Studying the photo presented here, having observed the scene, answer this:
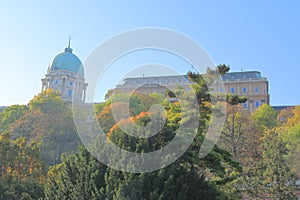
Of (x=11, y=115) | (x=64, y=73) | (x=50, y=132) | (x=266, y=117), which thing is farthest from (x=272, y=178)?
(x=64, y=73)

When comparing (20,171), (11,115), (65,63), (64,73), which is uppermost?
(65,63)

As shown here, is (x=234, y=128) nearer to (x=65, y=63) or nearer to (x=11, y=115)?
(x=11, y=115)

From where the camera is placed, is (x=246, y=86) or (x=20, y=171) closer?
(x=20, y=171)

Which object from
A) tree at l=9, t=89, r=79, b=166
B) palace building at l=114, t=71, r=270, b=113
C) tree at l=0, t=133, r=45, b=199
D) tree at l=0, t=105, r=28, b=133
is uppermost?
palace building at l=114, t=71, r=270, b=113

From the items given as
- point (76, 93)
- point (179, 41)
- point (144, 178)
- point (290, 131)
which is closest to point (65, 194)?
point (144, 178)

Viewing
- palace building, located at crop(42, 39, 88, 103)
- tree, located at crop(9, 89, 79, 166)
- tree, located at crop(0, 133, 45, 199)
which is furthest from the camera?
palace building, located at crop(42, 39, 88, 103)

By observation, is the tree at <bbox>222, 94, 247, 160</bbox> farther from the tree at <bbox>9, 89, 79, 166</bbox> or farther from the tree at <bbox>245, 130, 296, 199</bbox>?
the tree at <bbox>9, 89, 79, 166</bbox>

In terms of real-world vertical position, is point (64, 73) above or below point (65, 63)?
below

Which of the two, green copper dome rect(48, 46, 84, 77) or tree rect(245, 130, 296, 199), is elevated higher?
green copper dome rect(48, 46, 84, 77)

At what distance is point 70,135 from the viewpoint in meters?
35.6

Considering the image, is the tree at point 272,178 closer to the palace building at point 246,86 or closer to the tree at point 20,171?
the tree at point 20,171

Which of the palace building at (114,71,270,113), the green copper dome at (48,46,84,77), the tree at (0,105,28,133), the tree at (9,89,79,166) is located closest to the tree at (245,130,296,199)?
the tree at (9,89,79,166)

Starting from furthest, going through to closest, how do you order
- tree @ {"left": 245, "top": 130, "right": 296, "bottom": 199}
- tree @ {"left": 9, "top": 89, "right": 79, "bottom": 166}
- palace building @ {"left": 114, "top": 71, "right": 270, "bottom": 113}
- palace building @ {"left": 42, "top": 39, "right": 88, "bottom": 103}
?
palace building @ {"left": 42, "top": 39, "right": 88, "bottom": 103} → palace building @ {"left": 114, "top": 71, "right": 270, "bottom": 113} → tree @ {"left": 9, "top": 89, "right": 79, "bottom": 166} → tree @ {"left": 245, "top": 130, "right": 296, "bottom": 199}

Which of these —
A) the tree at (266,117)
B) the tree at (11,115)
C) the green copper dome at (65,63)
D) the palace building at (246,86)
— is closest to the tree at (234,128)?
the tree at (266,117)
